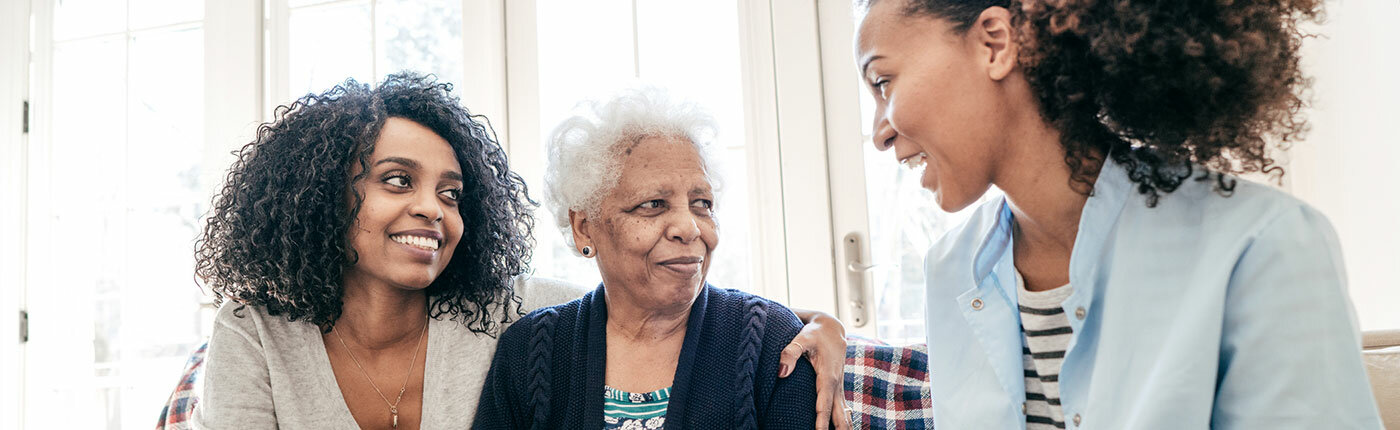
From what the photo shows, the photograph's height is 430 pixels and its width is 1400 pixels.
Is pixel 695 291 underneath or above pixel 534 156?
underneath

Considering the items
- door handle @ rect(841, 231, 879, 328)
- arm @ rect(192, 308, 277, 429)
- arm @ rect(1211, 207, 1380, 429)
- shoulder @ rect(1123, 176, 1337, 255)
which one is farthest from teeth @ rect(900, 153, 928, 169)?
door handle @ rect(841, 231, 879, 328)

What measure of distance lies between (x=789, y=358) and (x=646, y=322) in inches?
10.5

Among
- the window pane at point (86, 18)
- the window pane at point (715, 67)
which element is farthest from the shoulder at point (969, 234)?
the window pane at point (86, 18)

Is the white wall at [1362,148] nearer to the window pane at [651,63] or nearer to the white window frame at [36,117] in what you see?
the window pane at [651,63]

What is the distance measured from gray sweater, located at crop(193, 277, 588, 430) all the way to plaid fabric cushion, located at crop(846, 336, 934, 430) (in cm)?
66

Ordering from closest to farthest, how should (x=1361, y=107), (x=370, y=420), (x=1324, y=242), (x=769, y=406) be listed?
(x=1324, y=242) < (x=769, y=406) < (x=370, y=420) < (x=1361, y=107)

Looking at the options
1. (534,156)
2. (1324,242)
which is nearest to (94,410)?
(534,156)

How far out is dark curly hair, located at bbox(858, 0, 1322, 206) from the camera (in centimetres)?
88

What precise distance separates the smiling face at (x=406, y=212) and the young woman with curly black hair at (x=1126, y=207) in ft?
2.79

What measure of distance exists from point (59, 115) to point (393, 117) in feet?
8.33

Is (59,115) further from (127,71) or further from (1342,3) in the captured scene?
(1342,3)

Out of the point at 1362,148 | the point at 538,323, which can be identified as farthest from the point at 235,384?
the point at 1362,148

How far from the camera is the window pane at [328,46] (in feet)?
10.3

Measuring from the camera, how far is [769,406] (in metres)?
1.41
